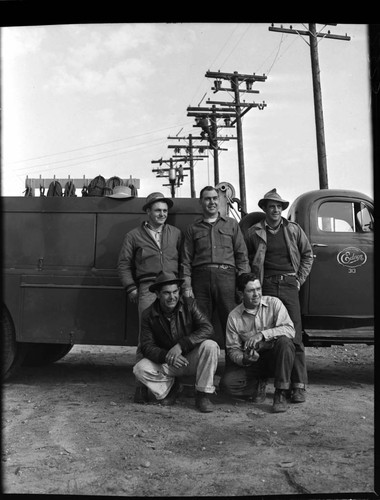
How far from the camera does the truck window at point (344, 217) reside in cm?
581

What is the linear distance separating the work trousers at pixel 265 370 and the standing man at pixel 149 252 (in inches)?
42.2

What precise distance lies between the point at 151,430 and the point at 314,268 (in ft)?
8.32

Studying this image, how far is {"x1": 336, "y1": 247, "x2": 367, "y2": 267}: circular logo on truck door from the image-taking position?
566cm

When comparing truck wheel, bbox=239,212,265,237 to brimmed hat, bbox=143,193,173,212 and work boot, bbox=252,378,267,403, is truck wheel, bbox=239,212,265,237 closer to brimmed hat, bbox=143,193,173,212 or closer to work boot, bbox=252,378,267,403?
brimmed hat, bbox=143,193,173,212

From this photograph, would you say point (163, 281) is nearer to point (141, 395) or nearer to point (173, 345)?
point (173, 345)

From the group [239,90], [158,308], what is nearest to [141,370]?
[158,308]

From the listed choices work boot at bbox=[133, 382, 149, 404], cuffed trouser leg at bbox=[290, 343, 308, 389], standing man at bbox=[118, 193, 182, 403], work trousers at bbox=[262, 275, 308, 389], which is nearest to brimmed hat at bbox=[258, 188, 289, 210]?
work trousers at bbox=[262, 275, 308, 389]

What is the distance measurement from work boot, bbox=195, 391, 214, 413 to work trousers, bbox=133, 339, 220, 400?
0.05 m

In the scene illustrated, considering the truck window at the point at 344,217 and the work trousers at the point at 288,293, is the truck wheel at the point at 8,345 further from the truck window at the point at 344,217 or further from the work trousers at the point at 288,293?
the truck window at the point at 344,217

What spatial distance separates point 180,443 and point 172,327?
1.13 meters

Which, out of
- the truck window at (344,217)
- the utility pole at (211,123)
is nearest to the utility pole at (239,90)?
the utility pole at (211,123)

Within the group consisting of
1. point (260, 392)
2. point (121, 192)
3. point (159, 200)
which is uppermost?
point (121, 192)

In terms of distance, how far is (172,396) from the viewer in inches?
193

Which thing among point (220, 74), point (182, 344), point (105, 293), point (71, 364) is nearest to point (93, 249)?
point (105, 293)
